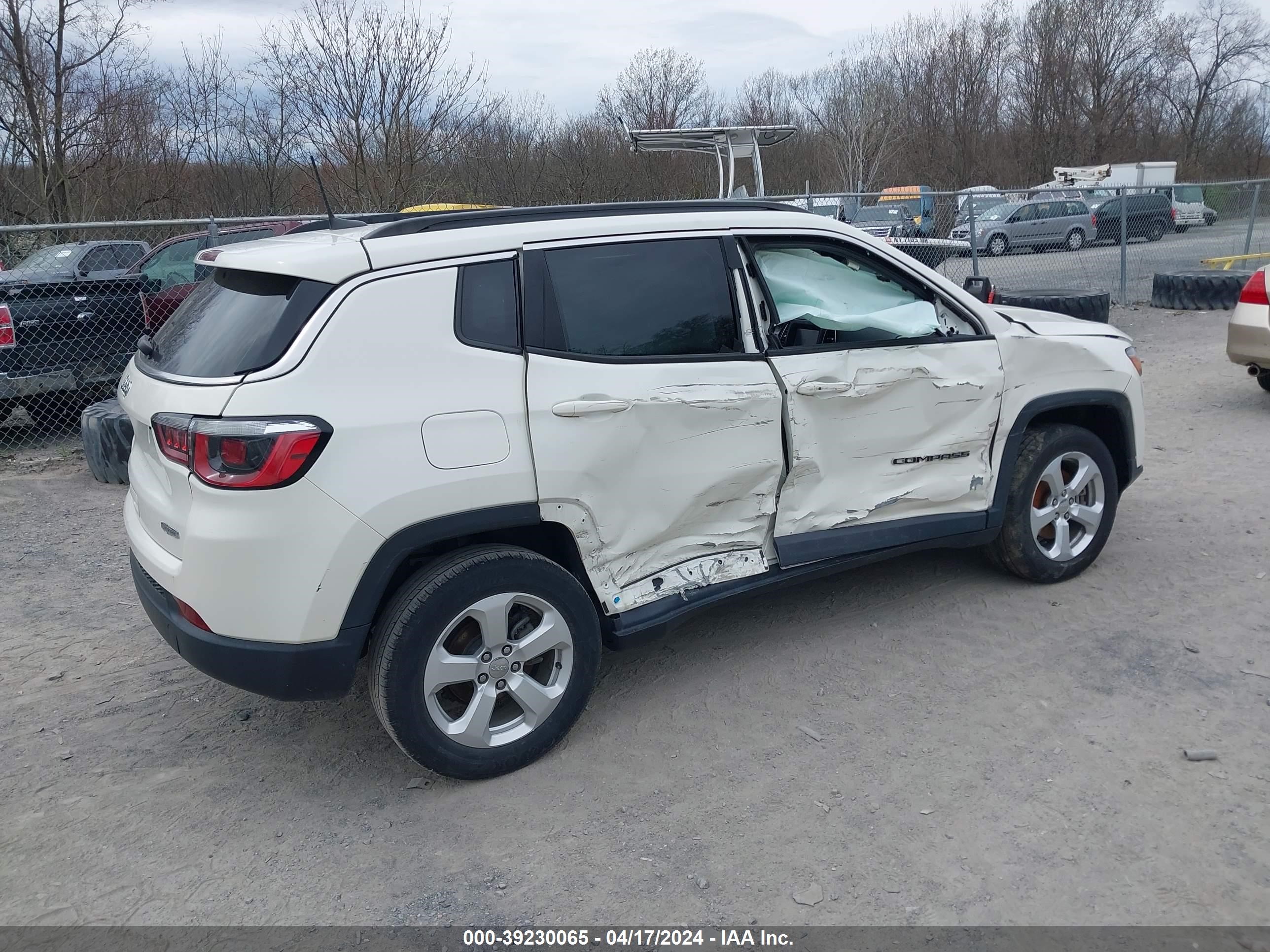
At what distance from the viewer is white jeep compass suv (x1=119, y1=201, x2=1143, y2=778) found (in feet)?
9.93

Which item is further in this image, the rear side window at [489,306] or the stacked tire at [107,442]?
the stacked tire at [107,442]

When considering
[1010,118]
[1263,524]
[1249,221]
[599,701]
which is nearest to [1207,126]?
[1010,118]

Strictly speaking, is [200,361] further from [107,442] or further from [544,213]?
[107,442]

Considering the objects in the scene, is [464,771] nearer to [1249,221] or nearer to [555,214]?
[555,214]

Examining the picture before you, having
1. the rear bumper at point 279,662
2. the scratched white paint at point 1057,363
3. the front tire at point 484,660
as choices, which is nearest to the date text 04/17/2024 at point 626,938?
the front tire at point 484,660

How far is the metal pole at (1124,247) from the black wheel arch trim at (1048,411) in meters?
9.57

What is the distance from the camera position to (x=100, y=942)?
2.71 meters

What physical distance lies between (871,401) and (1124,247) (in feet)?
39.2

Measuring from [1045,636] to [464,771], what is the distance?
261 cm

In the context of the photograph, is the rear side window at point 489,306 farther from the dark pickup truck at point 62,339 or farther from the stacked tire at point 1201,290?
the stacked tire at point 1201,290

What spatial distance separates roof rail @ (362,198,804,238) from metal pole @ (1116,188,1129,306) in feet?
36.1

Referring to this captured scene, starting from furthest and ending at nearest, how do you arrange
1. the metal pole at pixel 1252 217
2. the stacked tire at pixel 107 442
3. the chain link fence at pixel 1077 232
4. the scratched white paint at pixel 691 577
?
the metal pole at pixel 1252 217
the chain link fence at pixel 1077 232
the stacked tire at pixel 107 442
the scratched white paint at pixel 691 577

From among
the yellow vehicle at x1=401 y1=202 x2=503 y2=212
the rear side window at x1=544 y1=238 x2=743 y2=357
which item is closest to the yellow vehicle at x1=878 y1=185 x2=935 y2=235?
the yellow vehicle at x1=401 y1=202 x2=503 y2=212

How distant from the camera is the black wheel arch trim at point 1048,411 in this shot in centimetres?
449
